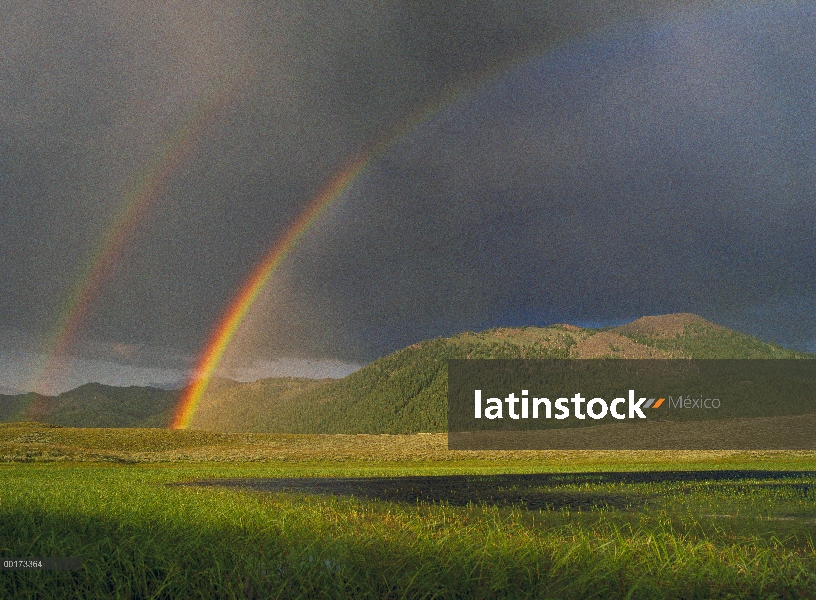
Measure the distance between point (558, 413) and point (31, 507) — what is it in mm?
191253

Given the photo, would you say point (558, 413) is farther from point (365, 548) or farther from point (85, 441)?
point (365, 548)

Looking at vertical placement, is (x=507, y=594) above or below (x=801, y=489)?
above

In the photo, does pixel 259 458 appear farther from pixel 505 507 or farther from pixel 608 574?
pixel 608 574

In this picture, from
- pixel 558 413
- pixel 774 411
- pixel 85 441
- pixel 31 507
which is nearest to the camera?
pixel 31 507

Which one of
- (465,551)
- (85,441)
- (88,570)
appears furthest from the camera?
(85,441)

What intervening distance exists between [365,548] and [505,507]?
12370 millimetres

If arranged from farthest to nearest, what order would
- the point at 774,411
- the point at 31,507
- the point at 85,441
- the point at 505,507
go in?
the point at 774,411, the point at 85,441, the point at 505,507, the point at 31,507

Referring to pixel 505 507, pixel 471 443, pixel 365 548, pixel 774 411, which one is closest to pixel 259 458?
pixel 471 443

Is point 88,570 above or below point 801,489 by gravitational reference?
above

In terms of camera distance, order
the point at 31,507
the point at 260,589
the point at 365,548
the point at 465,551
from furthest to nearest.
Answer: the point at 31,507 → the point at 365,548 → the point at 465,551 → the point at 260,589

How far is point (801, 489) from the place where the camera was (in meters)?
29.1

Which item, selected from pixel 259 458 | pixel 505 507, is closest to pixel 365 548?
pixel 505 507

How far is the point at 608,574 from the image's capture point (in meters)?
8.40

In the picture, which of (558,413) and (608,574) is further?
(558,413)
